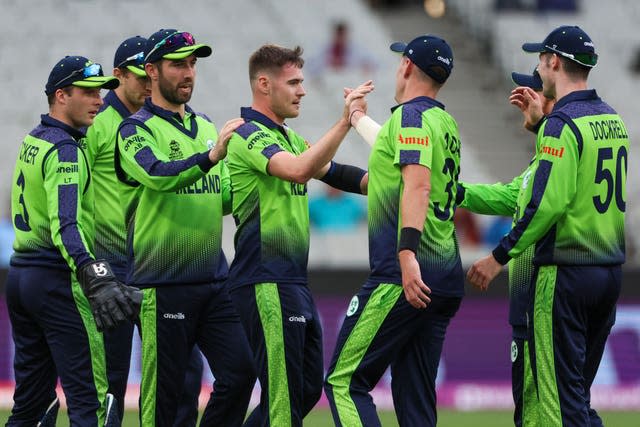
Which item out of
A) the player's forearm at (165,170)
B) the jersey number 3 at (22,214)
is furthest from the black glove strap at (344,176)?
the jersey number 3 at (22,214)

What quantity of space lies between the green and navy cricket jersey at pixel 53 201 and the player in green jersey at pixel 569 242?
2.30m

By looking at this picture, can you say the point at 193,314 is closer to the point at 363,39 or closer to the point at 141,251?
the point at 141,251

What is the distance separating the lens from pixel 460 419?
41.2ft

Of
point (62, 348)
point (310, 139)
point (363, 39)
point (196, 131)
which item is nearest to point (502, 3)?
point (363, 39)

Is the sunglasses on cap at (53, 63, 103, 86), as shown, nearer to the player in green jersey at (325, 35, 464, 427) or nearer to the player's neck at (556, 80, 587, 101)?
the player in green jersey at (325, 35, 464, 427)

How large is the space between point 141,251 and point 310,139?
958cm

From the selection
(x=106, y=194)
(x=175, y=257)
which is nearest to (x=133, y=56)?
(x=106, y=194)

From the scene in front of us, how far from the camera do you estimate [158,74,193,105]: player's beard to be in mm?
8320

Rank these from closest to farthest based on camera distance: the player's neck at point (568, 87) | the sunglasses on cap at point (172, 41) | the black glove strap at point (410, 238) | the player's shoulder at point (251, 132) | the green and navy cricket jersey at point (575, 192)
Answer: the black glove strap at point (410, 238) < the green and navy cricket jersey at point (575, 192) < the player's neck at point (568, 87) < the player's shoulder at point (251, 132) < the sunglasses on cap at point (172, 41)

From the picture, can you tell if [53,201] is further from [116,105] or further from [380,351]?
[380,351]

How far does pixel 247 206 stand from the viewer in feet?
26.5

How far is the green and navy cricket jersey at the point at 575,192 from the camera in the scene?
24.7ft

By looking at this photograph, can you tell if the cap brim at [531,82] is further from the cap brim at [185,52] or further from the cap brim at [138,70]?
the cap brim at [138,70]

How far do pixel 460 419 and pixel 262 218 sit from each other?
5.23 m
